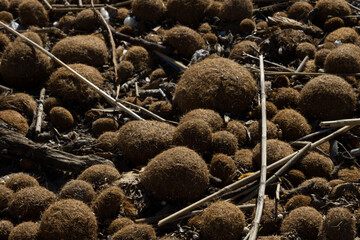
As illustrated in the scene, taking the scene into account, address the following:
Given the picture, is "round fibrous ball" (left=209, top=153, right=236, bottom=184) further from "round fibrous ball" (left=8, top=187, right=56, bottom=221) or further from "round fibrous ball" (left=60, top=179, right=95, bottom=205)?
"round fibrous ball" (left=8, top=187, right=56, bottom=221)

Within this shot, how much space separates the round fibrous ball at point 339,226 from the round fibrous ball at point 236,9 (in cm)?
481

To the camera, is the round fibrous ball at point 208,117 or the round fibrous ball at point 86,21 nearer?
the round fibrous ball at point 208,117

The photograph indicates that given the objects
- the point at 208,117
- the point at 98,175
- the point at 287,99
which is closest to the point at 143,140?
the point at 98,175

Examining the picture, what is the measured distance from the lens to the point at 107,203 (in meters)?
4.85

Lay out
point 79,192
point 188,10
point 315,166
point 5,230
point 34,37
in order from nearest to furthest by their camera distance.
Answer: point 5,230 < point 79,192 < point 315,166 < point 34,37 < point 188,10

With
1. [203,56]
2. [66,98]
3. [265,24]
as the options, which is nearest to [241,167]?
[203,56]

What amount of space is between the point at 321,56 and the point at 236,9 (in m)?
1.98

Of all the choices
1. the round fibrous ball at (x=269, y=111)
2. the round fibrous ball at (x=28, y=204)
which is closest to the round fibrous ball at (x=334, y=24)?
the round fibrous ball at (x=269, y=111)

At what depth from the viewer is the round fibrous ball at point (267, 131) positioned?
5701mm

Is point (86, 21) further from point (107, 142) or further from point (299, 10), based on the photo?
point (299, 10)

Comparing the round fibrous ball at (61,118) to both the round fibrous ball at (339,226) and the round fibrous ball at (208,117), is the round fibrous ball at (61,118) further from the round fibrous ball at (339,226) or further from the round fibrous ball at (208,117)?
the round fibrous ball at (339,226)

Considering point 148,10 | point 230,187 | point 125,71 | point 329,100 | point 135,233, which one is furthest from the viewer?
point 148,10

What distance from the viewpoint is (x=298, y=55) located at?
23.7 ft

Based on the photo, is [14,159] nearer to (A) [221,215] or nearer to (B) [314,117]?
(A) [221,215]
